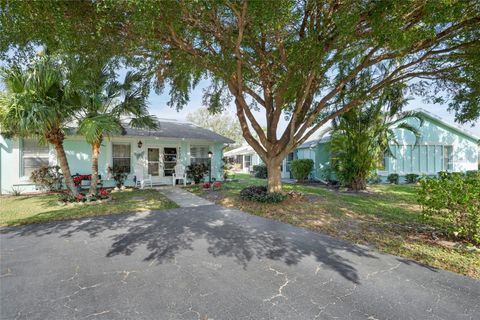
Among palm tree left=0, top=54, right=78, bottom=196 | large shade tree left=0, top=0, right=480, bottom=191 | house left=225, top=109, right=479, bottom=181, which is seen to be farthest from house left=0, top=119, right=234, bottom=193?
house left=225, top=109, right=479, bottom=181

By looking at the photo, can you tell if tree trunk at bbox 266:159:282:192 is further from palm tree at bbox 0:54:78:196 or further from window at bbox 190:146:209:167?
palm tree at bbox 0:54:78:196

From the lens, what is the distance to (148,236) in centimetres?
539

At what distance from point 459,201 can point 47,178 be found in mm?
14825

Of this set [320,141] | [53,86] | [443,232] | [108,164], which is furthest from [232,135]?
[443,232]

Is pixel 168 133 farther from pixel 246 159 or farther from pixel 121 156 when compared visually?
pixel 246 159

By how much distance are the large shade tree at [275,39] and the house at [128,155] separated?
483 centimetres

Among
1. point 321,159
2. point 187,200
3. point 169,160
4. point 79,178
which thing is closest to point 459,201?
point 187,200

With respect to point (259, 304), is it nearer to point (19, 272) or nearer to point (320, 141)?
point (19, 272)

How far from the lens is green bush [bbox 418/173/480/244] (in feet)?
14.7

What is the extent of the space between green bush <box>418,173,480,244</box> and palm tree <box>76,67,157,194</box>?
30.5 feet

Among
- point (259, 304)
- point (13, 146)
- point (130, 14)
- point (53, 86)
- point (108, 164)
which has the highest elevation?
point (130, 14)

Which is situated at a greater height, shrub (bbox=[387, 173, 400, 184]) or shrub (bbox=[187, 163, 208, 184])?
shrub (bbox=[187, 163, 208, 184])

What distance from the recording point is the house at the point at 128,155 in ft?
36.3

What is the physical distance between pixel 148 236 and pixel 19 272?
2154mm
